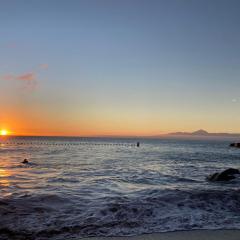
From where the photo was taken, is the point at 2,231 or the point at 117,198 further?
the point at 117,198

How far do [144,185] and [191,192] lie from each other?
3.75m

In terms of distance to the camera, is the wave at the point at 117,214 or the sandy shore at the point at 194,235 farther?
the wave at the point at 117,214

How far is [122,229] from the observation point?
9922mm

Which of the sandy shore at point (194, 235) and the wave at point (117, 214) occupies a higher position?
the sandy shore at point (194, 235)

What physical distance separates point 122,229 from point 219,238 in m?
2.91

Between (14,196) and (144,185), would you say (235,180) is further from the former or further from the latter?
(14,196)

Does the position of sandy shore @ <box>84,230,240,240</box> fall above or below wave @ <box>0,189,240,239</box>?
above

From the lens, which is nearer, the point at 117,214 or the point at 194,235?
the point at 194,235

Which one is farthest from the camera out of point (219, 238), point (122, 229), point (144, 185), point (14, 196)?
point (144, 185)

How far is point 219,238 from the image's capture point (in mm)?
8859

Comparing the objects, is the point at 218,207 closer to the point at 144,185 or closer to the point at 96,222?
the point at 96,222

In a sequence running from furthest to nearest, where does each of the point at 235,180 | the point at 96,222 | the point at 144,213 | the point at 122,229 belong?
the point at 235,180 → the point at 144,213 → the point at 96,222 → the point at 122,229

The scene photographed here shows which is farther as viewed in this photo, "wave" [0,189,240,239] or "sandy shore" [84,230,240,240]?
"wave" [0,189,240,239]

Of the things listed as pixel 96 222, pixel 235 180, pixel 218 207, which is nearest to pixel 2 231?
pixel 96 222
